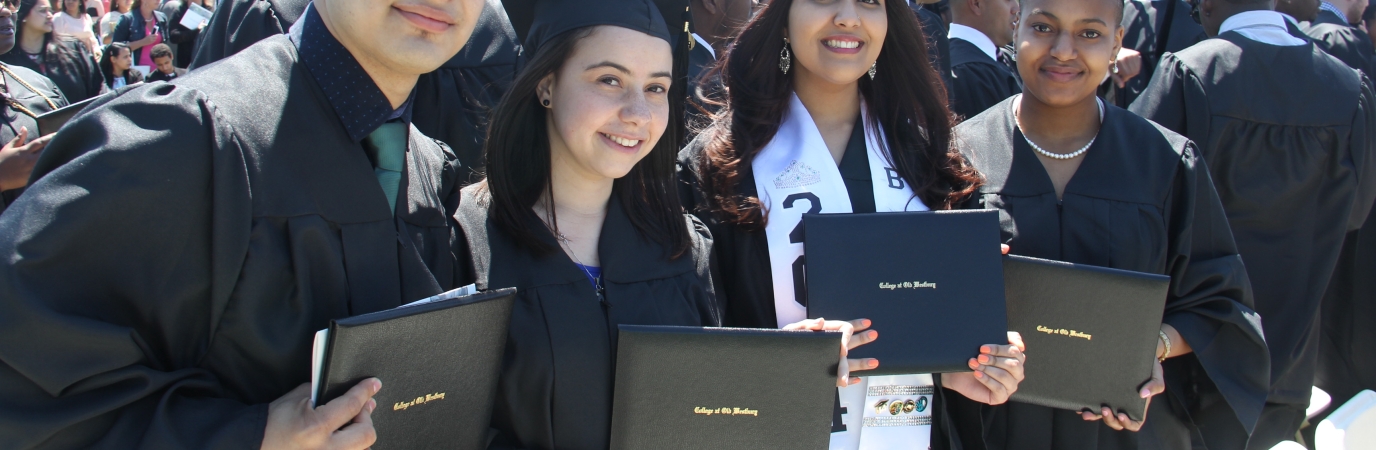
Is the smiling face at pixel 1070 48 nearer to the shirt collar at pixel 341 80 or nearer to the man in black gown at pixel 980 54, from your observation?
the man in black gown at pixel 980 54

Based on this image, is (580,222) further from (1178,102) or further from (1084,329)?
(1178,102)

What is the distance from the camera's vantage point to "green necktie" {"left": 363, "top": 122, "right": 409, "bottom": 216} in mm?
1936

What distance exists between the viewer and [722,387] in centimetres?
211

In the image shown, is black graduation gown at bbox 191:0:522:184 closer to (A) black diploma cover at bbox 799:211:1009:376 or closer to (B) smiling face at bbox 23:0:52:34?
(A) black diploma cover at bbox 799:211:1009:376

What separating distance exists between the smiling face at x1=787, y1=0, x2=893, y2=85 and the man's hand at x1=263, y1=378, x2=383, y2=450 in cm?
172

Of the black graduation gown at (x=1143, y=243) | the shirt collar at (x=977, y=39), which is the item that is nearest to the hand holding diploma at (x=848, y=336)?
the black graduation gown at (x=1143, y=243)

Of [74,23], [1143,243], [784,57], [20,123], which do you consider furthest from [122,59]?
[1143,243]

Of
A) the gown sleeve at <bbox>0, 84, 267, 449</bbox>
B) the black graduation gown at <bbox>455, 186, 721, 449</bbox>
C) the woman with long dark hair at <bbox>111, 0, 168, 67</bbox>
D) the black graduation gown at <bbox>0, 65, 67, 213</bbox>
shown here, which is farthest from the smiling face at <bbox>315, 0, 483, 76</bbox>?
the woman with long dark hair at <bbox>111, 0, 168, 67</bbox>

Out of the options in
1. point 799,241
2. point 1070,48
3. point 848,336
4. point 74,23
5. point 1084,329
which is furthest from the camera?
point 74,23

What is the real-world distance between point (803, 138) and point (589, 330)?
1.02 meters

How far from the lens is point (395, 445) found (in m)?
1.78

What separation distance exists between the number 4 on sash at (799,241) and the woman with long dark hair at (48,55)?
5.96 m

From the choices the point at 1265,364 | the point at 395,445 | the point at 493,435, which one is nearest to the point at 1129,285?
the point at 1265,364

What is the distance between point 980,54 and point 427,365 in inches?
163
